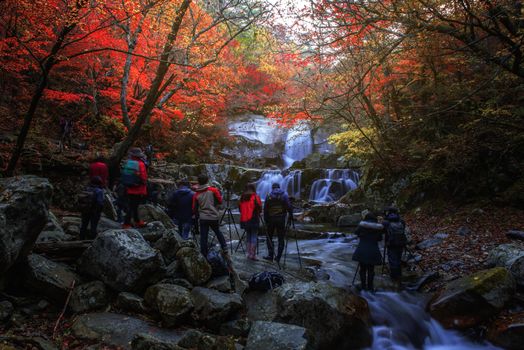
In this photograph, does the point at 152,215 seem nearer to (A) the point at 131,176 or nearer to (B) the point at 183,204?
(B) the point at 183,204

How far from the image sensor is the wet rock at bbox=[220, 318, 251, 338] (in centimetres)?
526

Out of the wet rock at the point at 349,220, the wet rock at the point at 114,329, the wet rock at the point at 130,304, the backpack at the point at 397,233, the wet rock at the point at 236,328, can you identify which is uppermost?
the backpack at the point at 397,233

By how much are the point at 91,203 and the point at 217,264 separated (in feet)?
9.54

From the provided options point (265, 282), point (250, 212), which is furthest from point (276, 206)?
point (265, 282)

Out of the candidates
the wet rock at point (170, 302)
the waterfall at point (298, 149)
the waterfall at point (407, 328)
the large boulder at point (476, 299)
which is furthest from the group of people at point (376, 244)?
the waterfall at point (298, 149)

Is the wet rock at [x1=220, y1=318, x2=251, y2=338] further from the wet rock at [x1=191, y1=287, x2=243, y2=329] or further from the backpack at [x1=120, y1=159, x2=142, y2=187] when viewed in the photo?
the backpack at [x1=120, y1=159, x2=142, y2=187]

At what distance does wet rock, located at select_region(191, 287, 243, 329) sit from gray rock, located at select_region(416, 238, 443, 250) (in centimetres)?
645

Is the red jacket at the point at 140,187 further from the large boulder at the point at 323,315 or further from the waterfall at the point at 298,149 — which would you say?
the waterfall at the point at 298,149

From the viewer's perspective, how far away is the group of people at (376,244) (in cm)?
708

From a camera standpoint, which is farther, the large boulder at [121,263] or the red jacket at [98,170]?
the red jacket at [98,170]

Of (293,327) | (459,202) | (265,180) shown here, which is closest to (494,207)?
(459,202)

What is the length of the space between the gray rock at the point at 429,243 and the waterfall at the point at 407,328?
2762 millimetres

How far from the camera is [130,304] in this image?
5.38 metres

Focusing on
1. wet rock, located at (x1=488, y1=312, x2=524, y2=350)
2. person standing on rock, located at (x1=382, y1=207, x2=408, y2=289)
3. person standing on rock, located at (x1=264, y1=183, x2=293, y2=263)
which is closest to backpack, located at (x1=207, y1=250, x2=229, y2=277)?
person standing on rock, located at (x1=264, y1=183, x2=293, y2=263)
